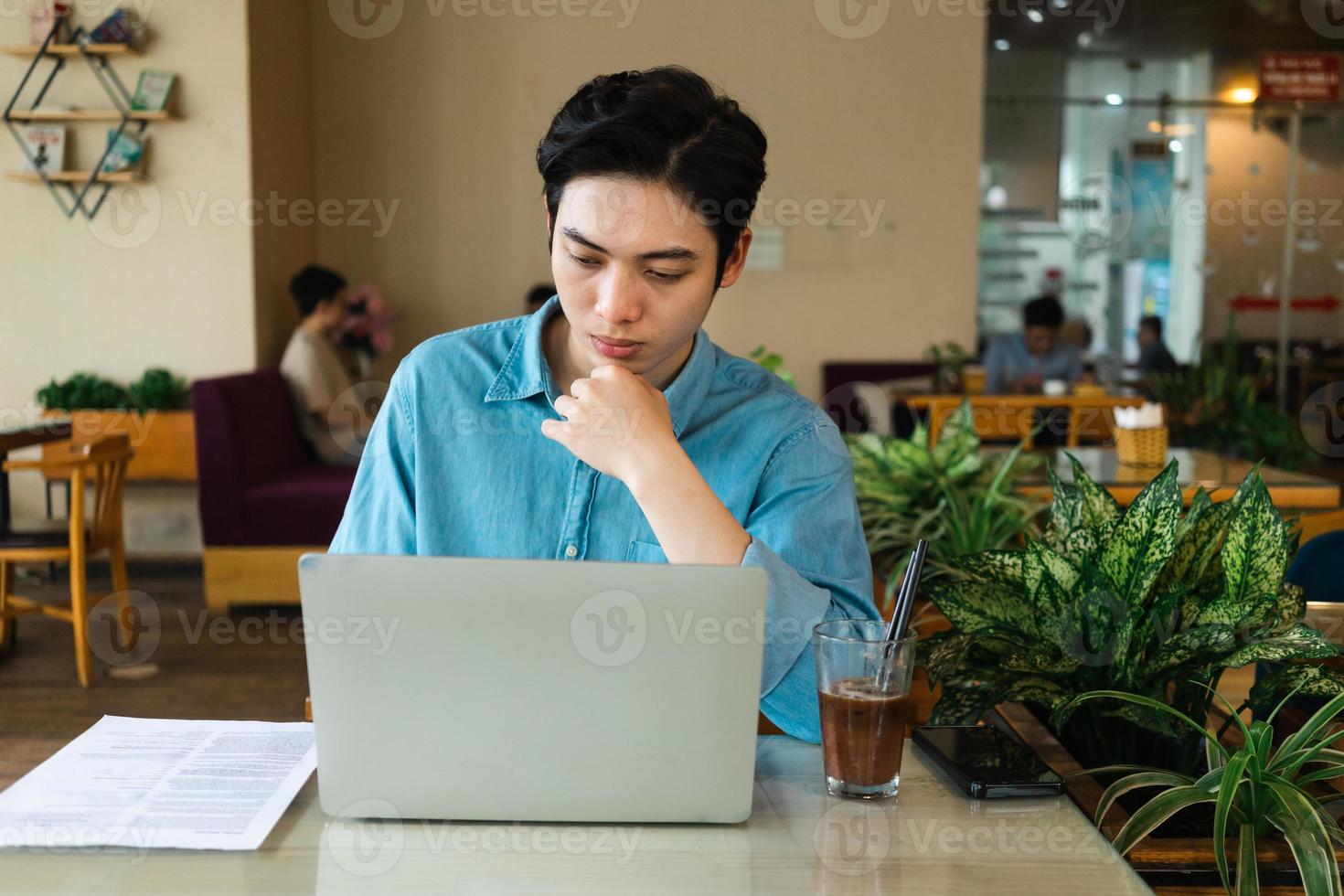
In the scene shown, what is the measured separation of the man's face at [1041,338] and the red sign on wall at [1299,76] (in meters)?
3.21

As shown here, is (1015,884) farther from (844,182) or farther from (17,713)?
(844,182)

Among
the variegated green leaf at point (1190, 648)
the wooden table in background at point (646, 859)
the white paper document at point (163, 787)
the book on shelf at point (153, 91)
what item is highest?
the book on shelf at point (153, 91)

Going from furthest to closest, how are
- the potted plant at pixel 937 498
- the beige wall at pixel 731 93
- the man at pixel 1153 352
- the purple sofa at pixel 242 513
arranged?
the man at pixel 1153 352
the beige wall at pixel 731 93
the purple sofa at pixel 242 513
the potted plant at pixel 937 498

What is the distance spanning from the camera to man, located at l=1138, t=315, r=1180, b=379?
24.4 ft

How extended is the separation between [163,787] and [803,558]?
2.21ft

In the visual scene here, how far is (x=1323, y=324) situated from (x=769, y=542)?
848cm

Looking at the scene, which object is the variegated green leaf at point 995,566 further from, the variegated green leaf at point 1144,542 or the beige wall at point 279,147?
the beige wall at point 279,147

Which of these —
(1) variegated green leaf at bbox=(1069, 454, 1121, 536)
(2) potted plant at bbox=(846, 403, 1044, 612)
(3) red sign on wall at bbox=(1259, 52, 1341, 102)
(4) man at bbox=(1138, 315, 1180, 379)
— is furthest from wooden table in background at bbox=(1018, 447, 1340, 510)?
(3) red sign on wall at bbox=(1259, 52, 1341, 102)

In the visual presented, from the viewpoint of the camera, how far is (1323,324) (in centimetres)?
845

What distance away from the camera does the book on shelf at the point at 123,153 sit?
5148 mm

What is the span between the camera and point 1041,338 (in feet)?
20.7

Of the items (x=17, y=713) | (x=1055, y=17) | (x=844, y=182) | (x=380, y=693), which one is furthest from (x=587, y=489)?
(x=1055, y=17)

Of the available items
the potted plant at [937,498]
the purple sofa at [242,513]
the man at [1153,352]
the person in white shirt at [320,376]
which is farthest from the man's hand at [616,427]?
the man at [1153,352]

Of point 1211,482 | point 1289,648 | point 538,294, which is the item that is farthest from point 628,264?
point 538,294
